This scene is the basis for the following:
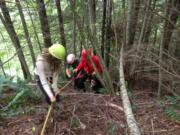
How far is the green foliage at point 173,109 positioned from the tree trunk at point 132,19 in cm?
239

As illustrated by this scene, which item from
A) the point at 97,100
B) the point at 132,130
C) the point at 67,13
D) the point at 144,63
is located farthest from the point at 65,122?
the point at 67,13

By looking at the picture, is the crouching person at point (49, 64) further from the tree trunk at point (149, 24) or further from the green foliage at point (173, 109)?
the tree trunk at point (149, 24)

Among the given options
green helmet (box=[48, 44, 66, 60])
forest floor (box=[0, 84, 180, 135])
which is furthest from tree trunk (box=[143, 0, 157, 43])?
green helmet (box=[48, 44, 66, 60])

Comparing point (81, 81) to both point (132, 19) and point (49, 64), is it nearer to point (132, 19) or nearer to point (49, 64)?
point (132, 19)

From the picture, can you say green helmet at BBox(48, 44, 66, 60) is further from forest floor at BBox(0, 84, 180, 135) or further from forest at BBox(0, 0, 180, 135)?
forest floor at BBox(0, 84, 180, 135)

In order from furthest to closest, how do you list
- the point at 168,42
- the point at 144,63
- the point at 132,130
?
the point at 168,42
the point at 144,63
the point at 132,130

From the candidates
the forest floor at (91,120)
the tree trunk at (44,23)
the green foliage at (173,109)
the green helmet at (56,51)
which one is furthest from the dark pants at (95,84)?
the tree trunk at (44,23)

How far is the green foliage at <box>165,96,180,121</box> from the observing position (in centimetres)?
405

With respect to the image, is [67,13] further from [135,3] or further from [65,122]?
[65,122]

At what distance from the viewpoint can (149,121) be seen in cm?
402

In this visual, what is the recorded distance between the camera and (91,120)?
4094 mm

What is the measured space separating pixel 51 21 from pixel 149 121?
233 inches

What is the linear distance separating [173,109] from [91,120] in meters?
1.43

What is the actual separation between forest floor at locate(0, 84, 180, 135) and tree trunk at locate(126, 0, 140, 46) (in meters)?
2.30
